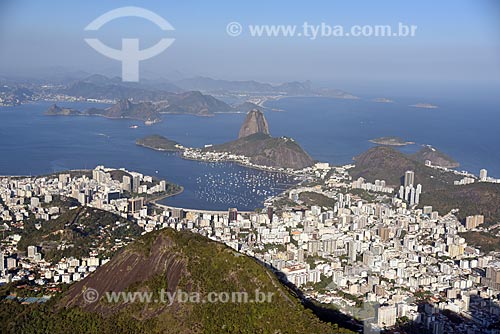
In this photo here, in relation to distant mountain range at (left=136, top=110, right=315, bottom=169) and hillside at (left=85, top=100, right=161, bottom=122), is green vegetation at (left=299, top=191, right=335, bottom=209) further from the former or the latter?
hillside at (left=85, top=100, right=161, bottom=122)

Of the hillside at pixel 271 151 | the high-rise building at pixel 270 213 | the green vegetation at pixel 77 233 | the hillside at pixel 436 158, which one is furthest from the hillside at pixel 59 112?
the high-rise building at pixel 270 213

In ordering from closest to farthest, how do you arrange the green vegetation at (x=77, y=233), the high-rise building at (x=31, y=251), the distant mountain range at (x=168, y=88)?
the high-rise building at (x=31, y=251) < the green vegetation at (x=77, y=233) < the distant mountain range at (x=168, y=88)

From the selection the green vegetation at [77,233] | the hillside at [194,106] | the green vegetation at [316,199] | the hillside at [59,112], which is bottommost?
the green vegetation at [77,233]

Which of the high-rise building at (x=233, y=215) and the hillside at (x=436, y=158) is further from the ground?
the hillside at (x=436, y=158)

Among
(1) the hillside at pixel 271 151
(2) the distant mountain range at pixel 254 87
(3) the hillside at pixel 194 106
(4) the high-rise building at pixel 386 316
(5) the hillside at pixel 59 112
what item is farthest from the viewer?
(2) the distant mountain range at pixel 254 87

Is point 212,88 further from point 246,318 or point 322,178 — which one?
point 246,318

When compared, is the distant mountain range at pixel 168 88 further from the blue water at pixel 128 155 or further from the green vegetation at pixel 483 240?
the green vegetation at pixel 483 240

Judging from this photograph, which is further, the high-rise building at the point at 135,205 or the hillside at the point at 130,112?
the hillside at the point at 130,112

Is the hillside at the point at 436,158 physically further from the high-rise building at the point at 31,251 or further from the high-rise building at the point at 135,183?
the high-rise building at the point at 31,251
